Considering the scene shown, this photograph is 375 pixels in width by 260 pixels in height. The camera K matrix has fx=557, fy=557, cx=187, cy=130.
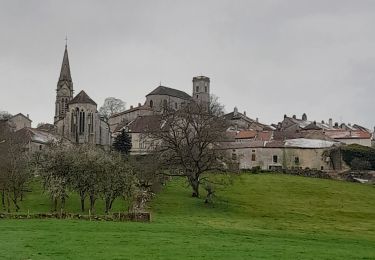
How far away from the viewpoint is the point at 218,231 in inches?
1359

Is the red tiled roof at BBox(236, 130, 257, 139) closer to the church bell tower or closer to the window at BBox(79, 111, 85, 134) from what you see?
the window at BBox(79, 111, 85, 134)

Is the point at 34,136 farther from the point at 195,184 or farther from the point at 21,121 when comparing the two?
the point at 195,184

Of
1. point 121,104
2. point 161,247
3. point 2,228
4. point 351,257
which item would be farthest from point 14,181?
point 121,104

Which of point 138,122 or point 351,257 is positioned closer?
point 351,257

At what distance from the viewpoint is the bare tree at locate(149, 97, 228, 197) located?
59.4m

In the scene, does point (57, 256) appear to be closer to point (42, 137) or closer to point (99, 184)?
point (99, 184)

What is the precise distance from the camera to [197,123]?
6206cm

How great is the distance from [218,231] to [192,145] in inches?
1037

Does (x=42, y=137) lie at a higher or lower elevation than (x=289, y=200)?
higher

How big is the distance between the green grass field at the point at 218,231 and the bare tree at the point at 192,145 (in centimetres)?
315

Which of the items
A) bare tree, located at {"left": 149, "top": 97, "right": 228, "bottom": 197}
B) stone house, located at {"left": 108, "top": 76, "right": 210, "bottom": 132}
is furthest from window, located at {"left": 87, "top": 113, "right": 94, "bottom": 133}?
bare tree, located at {"left": 149, "top": 97, "right": 228, "bottom": 197}

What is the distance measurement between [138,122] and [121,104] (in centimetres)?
5535

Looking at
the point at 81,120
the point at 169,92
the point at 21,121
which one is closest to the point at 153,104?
the point at 169,92

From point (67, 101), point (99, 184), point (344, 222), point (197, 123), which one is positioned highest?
point (67, 101)
